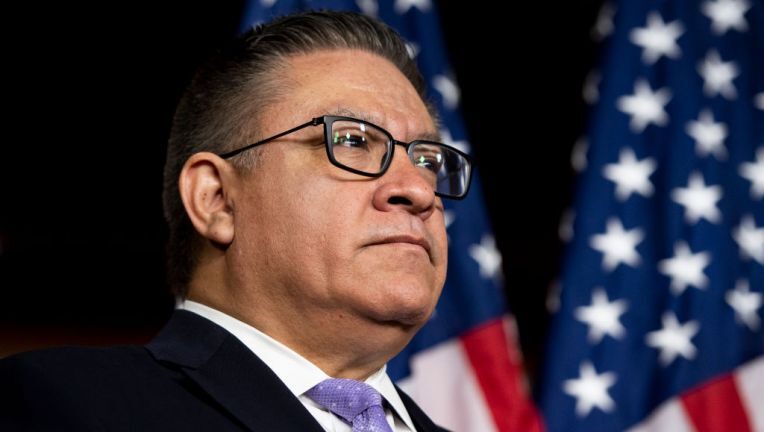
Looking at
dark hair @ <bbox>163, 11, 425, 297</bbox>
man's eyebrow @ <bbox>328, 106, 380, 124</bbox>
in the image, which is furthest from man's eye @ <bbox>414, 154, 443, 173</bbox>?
dark hair @ <bbox>163, 11, 425, 297</bbox>

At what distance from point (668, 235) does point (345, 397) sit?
4.98 feet

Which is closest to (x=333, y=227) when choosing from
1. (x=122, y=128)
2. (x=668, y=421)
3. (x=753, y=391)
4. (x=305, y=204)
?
(x=305, y=204)

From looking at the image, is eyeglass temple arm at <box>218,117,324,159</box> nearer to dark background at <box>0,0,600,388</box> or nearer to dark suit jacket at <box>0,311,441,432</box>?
dark suit jacket at <box>0,311,441,432</box>

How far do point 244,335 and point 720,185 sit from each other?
174 centimetres

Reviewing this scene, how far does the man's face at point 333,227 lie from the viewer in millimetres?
1577

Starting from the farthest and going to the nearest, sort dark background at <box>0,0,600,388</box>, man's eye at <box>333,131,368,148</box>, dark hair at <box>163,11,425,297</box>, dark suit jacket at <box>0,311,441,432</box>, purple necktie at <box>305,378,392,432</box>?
dark background at <box>0,0,600,388</box>, dark hair at <box>163,11,425,297</box>, man's eye at <box>333,131,368,148</box>, purple necktie at <box>305,378,392,432</box>, dark suit jacket at <box>0,311,441,432</box>

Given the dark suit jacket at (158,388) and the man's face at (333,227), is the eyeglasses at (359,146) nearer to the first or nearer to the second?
the man's face at (333,227)

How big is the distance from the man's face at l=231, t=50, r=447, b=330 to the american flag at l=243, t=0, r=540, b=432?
799 mm

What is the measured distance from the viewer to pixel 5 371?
1.27 metres

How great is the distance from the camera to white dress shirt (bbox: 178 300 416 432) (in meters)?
1.55

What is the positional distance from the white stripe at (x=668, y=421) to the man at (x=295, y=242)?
3.43ft

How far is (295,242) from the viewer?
1.59 meters

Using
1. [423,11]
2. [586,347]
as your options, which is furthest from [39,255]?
[586,347]

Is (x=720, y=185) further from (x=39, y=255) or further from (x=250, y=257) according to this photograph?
(x=39, y=255)
